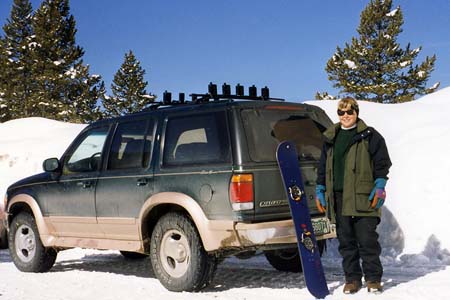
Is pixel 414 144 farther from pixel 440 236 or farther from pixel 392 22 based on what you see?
pixel 392 22

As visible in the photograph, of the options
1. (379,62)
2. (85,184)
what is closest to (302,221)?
(85,184)

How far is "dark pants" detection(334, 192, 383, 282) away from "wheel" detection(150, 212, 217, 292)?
129 cm

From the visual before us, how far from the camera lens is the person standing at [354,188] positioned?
5.19 metres

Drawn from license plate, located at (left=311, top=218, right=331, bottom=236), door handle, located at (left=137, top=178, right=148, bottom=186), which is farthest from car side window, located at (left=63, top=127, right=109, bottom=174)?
license plate, located at (left=311, top=218, right=331, bottom=236)

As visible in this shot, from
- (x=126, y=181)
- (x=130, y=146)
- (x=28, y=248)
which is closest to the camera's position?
(x=126, y=181)

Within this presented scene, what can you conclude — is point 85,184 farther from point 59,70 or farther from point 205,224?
point 59,70

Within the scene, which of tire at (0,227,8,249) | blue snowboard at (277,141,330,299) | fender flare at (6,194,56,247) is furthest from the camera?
tire at (0,227,8,249)

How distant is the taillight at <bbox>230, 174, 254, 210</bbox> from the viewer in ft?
17.2

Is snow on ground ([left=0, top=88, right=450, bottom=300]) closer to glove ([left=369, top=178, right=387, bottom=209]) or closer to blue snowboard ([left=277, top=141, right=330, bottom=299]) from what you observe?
blue snowboard ([left=277, top=141, right=330, bottom=299])

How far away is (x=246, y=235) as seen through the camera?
5.26m

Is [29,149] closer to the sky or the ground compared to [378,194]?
closer to the sky

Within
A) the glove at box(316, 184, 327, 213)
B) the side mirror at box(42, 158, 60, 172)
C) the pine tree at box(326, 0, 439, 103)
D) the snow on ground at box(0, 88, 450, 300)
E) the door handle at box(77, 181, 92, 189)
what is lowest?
the snow on ground at box(0, 88, 450, 300)

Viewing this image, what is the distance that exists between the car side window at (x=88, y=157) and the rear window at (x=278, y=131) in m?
2.21

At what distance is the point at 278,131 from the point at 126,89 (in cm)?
4832
